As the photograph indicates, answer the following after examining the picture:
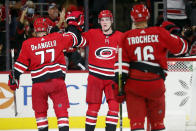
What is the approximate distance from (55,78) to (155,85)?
1399 mm

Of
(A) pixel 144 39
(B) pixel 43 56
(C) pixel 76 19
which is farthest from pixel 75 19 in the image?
(A) pixel 144 39

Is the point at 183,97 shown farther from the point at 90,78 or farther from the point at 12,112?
the point at 12,112

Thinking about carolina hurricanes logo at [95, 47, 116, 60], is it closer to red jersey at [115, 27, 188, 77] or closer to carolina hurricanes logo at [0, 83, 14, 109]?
red jersey at [115, 27, 188, 77]

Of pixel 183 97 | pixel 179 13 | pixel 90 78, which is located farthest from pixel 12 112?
pixel 179 13

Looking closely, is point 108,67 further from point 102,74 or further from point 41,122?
point 41,122

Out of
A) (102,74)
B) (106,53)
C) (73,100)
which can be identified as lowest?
(73,100)

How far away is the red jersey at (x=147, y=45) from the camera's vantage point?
4551mm

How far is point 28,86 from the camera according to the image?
704 cm

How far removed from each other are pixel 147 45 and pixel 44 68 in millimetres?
1456

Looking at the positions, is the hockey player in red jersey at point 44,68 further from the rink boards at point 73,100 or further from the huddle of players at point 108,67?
the rink boards at point 73,100

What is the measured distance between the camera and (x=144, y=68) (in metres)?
4.62

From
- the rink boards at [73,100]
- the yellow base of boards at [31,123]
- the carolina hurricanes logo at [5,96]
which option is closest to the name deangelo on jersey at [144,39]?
the rink boards at [73,100]

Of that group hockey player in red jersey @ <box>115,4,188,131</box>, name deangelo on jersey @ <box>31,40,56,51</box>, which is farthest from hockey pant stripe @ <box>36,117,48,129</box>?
hockey player in red jersey @ <box>115,4,188,131</box>

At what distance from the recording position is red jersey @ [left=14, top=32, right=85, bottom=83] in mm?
5488
